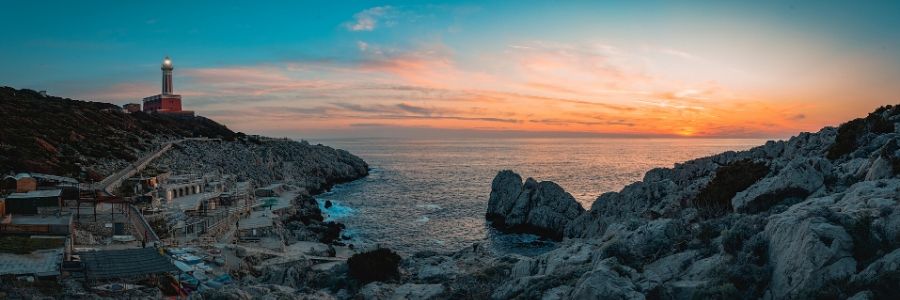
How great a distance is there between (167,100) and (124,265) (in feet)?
445

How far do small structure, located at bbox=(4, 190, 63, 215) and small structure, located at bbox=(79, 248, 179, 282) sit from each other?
43.0ft

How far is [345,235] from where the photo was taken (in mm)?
48125

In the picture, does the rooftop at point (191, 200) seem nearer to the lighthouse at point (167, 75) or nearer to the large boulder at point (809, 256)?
the large boulder at point (809, 256)

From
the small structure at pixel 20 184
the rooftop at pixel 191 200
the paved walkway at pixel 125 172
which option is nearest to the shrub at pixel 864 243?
the rooftop at pixel 191 200

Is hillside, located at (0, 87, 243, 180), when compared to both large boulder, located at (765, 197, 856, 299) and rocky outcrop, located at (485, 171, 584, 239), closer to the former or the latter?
rocky outcrop, located at (485, 171, 584, 239)

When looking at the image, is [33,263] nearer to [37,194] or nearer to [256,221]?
[37,194]

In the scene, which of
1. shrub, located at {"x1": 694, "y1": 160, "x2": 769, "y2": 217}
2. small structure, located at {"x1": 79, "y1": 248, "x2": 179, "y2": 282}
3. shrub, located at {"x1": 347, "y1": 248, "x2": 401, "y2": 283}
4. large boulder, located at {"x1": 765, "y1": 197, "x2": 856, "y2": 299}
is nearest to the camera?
large boulder, located at {"x1": 765, "y1": 197, "x2": 856, "y2": 299}

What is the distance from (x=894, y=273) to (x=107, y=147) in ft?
255

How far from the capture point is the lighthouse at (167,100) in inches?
5221

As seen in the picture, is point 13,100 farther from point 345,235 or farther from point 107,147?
point 345,235

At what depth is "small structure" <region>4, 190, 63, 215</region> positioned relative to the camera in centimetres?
2873

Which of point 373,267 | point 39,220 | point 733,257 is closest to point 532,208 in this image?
point 373,267

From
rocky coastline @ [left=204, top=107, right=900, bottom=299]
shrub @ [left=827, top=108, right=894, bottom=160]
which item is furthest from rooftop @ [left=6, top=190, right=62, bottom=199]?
shrub @ [left=827, top=108, right=894, bottom=160]

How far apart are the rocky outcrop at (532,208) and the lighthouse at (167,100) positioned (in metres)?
110
